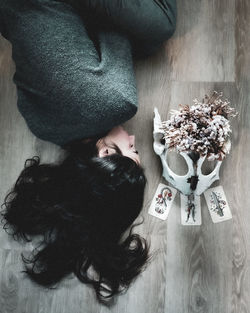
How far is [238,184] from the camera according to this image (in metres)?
1.86

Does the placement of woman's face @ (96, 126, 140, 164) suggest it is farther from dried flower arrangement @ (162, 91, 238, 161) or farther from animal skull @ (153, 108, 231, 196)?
dried flower arrangement @ (162, 91, 238, 161)

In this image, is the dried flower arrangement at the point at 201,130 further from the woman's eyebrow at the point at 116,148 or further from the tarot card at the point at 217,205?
the tarot card at the point at 217,205

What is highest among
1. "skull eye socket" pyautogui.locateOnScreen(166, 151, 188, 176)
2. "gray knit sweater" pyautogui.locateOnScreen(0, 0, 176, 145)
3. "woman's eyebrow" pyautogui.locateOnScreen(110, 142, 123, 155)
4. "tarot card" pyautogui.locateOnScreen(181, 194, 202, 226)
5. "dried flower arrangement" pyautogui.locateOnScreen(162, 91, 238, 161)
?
"gray knit sweater" pyautogui.locateOnScreen(0, 0, 176, 145)

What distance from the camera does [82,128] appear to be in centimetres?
156

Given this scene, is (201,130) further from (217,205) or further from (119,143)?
(217,205)

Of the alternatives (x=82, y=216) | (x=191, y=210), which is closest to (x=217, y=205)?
(x=191, y=210)

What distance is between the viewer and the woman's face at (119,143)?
5.38 ft

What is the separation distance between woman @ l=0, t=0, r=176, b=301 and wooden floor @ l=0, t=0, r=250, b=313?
0.09m

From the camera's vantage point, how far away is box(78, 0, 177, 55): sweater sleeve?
1.57 metres

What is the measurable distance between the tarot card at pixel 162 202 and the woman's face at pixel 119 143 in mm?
304

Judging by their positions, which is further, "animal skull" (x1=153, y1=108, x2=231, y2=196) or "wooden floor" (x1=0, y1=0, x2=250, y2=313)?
"wooden floor" (x1=0, y1=0, x2=250, y2=313)

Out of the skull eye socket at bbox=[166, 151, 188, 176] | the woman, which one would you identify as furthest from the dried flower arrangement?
the skull eye socket at bbox=[166, 151, 188, 176]

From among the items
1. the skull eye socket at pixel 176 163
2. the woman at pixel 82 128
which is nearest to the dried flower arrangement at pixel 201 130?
the woman at pixel 82 128

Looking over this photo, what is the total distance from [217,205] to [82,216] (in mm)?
791
